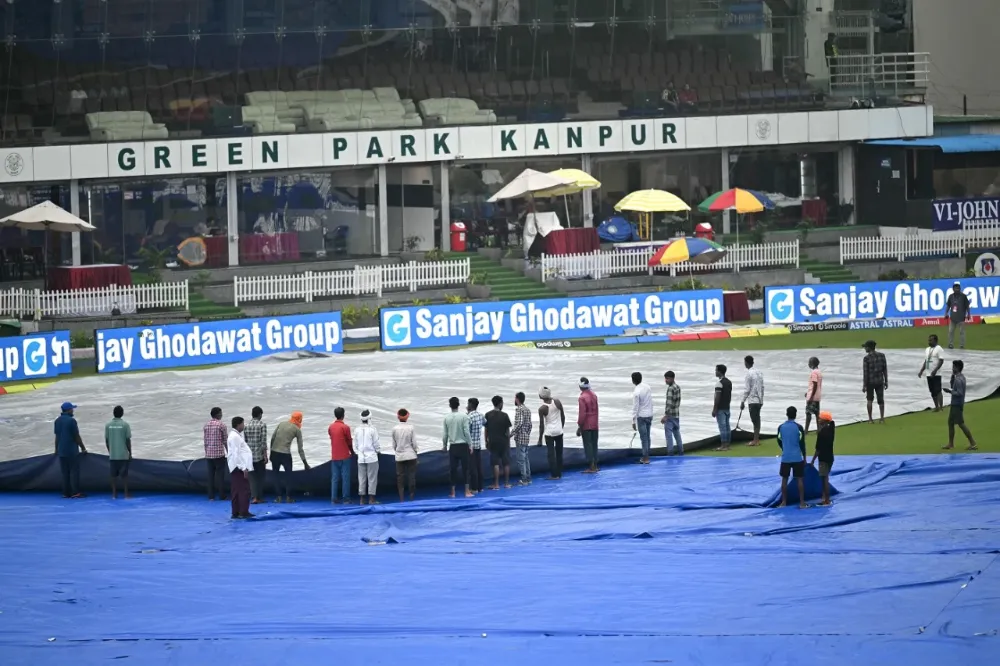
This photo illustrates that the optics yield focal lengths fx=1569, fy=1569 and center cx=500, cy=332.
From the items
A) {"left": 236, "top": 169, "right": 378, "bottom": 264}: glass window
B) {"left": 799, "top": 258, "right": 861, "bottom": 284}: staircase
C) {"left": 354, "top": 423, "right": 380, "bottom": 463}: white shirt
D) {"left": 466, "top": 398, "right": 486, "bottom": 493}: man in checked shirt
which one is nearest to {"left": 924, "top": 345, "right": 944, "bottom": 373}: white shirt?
{"left": 466, "top": 398, "right": 486, "bottom": 493}: man in checked shirt

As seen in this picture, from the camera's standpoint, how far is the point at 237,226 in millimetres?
49031

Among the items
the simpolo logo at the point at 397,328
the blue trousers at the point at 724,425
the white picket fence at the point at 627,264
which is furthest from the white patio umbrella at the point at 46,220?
the blue trousers at the point at 724,425

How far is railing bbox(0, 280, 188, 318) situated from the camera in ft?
131

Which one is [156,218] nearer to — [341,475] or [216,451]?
[216,451]

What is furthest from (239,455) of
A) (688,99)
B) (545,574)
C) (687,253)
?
(688,99)

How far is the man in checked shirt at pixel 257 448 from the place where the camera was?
23.9 meters

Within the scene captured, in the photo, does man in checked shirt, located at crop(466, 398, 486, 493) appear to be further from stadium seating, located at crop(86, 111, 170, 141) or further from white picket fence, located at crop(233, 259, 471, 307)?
stadium seating, located at crop(86, 111, 170, 141)

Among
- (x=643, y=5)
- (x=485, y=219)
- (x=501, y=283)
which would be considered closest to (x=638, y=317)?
(x=501, y=283)

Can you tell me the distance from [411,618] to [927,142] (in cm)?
3855

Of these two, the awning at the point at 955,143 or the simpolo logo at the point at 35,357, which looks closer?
the simpolo logo at the point at 35,357

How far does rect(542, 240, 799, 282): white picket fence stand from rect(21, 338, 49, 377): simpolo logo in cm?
1530

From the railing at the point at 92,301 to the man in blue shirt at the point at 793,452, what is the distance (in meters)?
23.6

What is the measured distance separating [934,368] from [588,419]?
6583 millimetres

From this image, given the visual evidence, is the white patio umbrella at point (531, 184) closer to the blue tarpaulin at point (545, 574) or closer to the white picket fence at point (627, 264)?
the white picket fence at point (627, 264)
